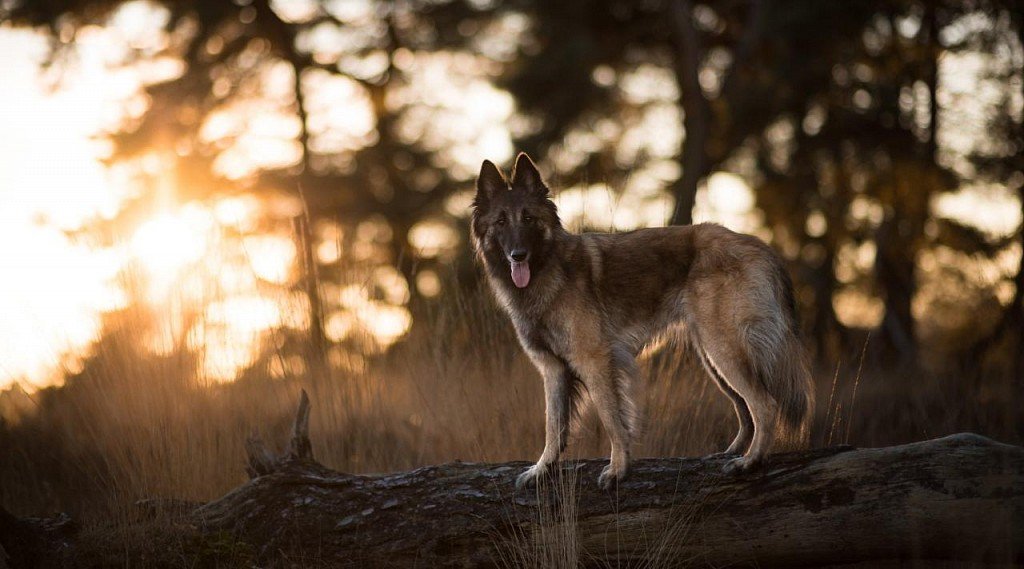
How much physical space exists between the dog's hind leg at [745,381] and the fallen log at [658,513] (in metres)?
0.14

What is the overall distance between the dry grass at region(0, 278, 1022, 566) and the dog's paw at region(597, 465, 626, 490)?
719 mm

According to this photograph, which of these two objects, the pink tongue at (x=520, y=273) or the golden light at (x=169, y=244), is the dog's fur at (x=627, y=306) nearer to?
the pink tongue at (x=520, y=273)

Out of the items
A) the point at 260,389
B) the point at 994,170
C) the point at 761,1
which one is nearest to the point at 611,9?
the point at 761,1

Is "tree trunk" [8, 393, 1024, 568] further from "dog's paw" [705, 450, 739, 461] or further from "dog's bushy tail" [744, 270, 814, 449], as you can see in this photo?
"dog's bushy tail" [744, 270, 814, 449]

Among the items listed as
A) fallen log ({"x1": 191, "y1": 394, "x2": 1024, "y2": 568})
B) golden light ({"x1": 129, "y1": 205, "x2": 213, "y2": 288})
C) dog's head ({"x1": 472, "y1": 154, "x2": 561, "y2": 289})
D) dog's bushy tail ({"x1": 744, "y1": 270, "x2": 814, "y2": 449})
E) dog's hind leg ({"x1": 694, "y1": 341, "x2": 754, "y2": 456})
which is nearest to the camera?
fallen log ({"x1": 191, "y1": 394, "x2": 1024, "y2": 568})

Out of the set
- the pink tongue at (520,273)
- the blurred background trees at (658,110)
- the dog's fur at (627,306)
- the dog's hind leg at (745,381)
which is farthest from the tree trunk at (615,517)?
the blurred background trees at (658,110)

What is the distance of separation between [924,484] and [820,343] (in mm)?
10259

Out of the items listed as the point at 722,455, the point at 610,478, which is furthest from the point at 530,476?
the point at 722,455

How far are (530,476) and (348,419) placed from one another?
195cm

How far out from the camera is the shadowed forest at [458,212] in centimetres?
484

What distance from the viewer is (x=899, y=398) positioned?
7.51 m

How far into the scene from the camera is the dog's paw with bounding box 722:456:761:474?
11.4 ft

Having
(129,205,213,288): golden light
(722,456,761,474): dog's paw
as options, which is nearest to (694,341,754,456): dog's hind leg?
(722,456,761,474): dog's paw

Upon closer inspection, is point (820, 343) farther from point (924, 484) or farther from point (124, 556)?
point (124, 556)
